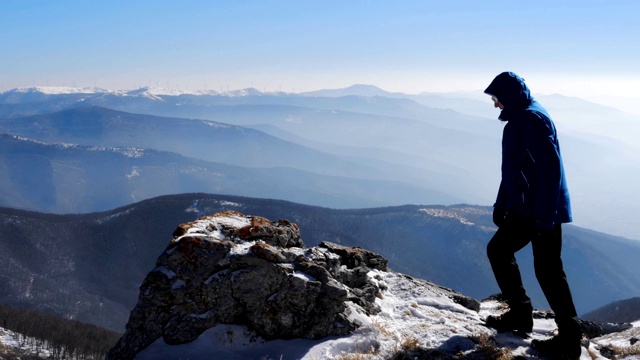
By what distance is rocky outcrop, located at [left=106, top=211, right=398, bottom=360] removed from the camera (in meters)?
10.7

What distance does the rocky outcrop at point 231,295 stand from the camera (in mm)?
10695

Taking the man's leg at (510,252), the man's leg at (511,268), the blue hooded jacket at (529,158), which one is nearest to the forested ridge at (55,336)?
the man's leg at (511,268)

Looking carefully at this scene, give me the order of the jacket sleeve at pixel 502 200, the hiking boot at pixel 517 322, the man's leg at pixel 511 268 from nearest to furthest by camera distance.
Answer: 1. the man's leg at pixel 511 268
2. the jacket sleeve at pixel 502 200
3. the hiking boot at pixel 517 322

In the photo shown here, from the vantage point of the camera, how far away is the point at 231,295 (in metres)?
10.9

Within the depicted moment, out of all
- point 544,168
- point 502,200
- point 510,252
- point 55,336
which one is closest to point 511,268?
point 510,252

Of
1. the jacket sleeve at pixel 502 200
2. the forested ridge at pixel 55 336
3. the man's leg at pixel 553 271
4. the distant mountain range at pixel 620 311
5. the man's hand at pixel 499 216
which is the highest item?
the jacket sleeve at pixel 502 200

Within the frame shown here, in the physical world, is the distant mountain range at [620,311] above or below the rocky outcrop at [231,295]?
below

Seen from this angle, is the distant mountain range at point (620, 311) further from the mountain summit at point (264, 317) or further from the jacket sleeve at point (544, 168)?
the jacket sleeve at point (544, 168)

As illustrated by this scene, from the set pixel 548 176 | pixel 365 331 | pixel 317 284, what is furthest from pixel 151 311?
pixel 548 176

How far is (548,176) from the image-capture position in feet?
31.7

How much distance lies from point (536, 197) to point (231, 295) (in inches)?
268

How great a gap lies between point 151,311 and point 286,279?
3.10 meters

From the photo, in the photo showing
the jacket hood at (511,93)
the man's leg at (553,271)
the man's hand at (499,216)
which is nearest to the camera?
the man's leg at (553,271)

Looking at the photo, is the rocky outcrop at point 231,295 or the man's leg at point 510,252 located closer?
the man's leg at point 510,252
